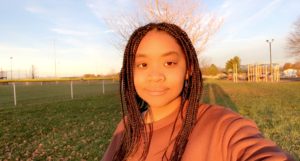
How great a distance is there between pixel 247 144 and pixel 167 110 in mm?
591

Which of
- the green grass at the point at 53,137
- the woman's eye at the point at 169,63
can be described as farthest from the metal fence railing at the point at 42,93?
the woman's eye at the point at 169,63

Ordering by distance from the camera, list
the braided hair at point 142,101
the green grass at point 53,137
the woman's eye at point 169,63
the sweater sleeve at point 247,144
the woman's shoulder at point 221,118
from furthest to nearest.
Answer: the green grass at point 53,137
the woman's eye at point 169,63
the braided hair at point 142,101
the woman's shoulder at point 221,118
the sweater sleeve at point 247,144

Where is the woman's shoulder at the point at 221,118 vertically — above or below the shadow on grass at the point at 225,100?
above

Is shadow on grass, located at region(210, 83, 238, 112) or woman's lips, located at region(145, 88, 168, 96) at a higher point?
woman's lips, located at region(145, 88, 168, 96)

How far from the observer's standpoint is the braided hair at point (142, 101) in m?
1.46

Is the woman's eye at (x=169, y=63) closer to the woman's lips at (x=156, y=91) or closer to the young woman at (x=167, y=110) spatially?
the young woman at (x=167, y=110)

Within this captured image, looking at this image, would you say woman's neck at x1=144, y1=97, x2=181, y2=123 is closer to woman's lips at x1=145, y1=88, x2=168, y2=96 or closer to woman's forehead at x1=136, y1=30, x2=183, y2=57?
woman's lips at x1=145, y1=88, x2=168, y2=96

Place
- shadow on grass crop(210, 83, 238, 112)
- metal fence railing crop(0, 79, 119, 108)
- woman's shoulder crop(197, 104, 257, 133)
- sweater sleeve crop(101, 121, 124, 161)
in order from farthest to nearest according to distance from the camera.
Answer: metal fence railing crop(0, 79, 119, 108) < shadow on grass crop(210, 83, 238, 112) < sweater sleeve crop(101, 121, 124, 161) < woman's shoulder crop(197, 104, 257, 133)

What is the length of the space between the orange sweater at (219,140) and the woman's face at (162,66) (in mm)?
121

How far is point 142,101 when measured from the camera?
194 cm

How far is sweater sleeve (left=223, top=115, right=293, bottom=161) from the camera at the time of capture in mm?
1077

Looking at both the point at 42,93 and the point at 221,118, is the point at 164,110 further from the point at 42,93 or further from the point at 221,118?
the point at 42,93

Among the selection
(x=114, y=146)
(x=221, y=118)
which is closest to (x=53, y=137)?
(x=114, y=146)

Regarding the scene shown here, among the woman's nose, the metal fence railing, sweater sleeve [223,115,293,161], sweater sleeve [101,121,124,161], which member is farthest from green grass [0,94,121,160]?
sweater sleeve [223,115,293,161]
